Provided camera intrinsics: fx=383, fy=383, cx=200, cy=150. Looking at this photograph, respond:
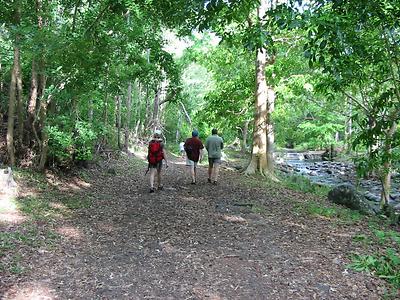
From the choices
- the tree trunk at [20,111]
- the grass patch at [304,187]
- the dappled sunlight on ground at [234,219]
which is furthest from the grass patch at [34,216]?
the grass patch at [304,187]

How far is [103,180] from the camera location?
13.2 meters

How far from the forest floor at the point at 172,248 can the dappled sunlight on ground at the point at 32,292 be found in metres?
0.01

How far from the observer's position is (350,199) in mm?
11945

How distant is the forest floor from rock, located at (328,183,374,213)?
5.99 feet

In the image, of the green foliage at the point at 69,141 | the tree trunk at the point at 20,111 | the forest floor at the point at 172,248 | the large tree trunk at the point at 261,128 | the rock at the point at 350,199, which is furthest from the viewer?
the large tree trunk at the point at 261,128

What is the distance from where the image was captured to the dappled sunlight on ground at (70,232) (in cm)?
689

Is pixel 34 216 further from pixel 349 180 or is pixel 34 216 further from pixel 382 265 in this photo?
pixel 349 180

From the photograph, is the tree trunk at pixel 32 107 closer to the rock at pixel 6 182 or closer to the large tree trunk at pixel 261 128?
the rock at pixel 6 182

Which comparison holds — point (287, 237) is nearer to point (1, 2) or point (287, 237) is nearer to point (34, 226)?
point (34, 226)

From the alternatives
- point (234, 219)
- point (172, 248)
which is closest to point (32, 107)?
point (234, 219)

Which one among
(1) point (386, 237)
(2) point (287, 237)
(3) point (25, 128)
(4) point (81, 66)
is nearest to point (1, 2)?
(4) point (81, 66)

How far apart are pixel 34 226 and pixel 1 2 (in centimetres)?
576

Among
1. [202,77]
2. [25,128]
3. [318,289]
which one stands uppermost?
[202,77]

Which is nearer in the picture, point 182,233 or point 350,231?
point 182,233
